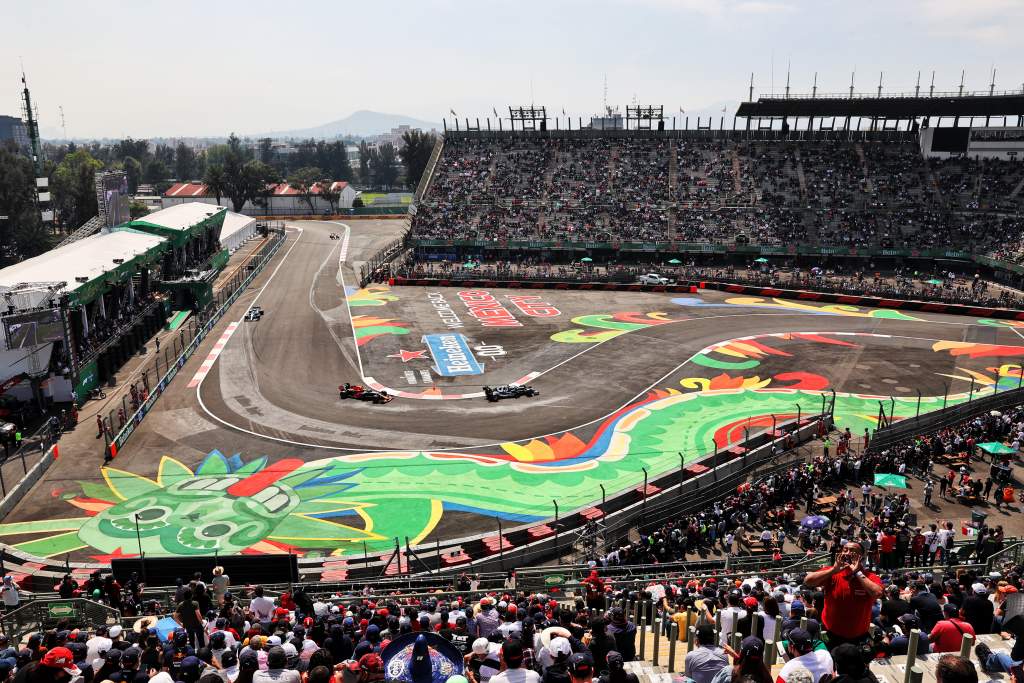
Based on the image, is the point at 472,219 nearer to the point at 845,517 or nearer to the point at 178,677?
the point at 845,517

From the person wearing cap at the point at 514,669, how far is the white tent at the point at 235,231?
308 feet

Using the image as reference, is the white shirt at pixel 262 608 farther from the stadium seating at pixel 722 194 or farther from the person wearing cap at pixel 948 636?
the stadium seating at pixel 722 194

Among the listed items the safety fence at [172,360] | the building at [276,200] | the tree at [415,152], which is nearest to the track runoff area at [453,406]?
the safety fence at [172,360]

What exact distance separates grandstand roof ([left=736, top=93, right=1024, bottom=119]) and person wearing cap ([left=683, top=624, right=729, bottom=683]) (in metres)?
102

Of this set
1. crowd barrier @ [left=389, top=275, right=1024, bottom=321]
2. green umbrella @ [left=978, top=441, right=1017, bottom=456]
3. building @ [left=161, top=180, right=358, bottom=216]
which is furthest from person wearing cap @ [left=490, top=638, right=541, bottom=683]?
building @ [left=161, top=180, right=358, bottom=216]

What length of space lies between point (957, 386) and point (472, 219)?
62276 millimetres

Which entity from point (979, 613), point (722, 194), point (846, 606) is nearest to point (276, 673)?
point (846, 606)

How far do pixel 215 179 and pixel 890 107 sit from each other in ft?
384

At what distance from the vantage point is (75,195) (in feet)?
391

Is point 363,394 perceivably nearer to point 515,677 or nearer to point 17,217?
point 515,677

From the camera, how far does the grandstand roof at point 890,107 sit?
300 feet

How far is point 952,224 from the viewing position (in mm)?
85688

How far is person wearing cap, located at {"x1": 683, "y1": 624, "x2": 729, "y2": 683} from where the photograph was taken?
9.82 m

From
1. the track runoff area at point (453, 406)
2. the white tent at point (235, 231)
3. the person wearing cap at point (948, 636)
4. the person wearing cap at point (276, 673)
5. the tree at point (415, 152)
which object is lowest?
the track runoff area at point (453, 406)
